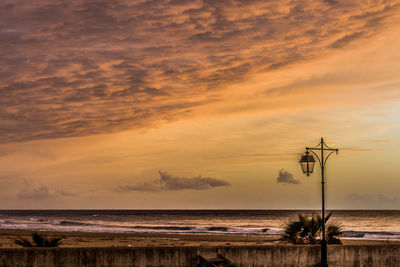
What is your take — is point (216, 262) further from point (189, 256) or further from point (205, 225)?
point (205, 225)

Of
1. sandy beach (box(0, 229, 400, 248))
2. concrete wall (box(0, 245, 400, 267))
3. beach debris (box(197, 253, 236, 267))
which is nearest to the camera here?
concrete wall (box(0, 245, 400, 267))

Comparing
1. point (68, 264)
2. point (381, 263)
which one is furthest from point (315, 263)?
point (68, 264)

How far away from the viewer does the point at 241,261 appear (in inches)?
537

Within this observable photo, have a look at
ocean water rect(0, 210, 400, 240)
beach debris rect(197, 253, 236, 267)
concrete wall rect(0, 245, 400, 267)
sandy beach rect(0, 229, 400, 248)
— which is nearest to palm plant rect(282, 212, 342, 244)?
concrete wall rect(0, 245, 400, 267)

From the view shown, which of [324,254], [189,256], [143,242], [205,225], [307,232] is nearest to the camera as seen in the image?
[189,256]

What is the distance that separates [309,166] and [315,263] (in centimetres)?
268

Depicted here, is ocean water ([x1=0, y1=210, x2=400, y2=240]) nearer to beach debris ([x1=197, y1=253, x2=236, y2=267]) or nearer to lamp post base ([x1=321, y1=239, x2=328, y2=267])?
lamp post base ([x1=321, y1=239, x2=328, y2=267])

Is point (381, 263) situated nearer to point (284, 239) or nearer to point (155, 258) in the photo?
point (284, 239)

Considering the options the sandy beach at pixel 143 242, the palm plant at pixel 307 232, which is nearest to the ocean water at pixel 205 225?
the sandy beach at pixel 143 242

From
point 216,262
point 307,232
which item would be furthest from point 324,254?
point 216,262

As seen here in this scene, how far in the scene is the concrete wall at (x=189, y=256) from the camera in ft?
41.1

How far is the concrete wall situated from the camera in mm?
12516

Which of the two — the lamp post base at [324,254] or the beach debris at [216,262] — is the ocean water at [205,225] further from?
the beach debris at [216,262]

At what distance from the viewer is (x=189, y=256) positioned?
43.3 feet
